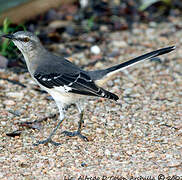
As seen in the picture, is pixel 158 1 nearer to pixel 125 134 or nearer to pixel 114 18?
pixel 114 18

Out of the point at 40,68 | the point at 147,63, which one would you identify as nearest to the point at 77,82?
the point at 40,68

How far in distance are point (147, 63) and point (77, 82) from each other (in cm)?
243

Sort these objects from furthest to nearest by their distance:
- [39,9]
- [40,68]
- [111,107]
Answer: [39,9] → [111,107] → [40,68]

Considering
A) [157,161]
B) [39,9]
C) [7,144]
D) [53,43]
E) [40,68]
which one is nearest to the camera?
[157,161]

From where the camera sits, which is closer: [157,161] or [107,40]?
[157,161]

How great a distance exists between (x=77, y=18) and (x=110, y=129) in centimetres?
375

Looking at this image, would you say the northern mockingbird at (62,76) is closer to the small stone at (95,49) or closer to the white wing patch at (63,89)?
the white wing patch at (63,89)

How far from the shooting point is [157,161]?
4.18 meters

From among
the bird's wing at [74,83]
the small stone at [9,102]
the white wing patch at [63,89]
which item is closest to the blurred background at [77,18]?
the small stone at [9,102]

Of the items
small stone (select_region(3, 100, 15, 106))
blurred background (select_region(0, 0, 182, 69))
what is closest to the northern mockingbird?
small stone (select_region(3, 100, 15, 106))

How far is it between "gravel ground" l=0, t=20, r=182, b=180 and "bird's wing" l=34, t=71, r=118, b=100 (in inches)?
23.1

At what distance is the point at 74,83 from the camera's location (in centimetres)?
462

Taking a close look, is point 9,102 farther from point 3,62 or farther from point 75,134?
point 75,134

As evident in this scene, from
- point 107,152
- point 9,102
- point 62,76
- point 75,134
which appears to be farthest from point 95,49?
point 107,152
